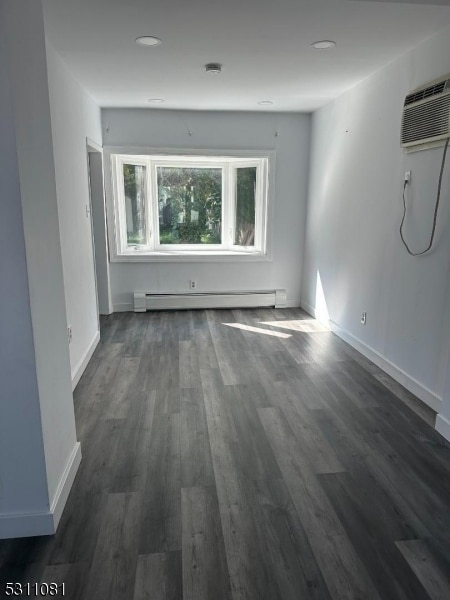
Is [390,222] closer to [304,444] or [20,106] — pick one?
[304,444]

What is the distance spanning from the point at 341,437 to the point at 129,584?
1.47 metres

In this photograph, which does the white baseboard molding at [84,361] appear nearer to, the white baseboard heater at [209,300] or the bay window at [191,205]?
the white baseboard heater at [209,300]

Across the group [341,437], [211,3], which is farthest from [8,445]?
[211,3]

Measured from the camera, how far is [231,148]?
4.99 metres

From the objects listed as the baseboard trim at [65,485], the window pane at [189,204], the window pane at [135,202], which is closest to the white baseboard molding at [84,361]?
the baseboard trim at [65,485]

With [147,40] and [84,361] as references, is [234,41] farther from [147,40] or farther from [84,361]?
[84,361]

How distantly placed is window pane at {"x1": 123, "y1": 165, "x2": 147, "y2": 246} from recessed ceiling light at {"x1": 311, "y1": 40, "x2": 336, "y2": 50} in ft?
9.80

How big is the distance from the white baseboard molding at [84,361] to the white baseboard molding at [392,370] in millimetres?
2534

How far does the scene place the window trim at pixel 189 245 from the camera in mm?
4906

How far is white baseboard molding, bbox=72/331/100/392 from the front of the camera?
317 cm

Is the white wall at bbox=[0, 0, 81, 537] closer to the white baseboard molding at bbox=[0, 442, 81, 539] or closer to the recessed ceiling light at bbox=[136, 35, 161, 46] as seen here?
the white baseboard molding at bbox=[0, 442, 81, 539]

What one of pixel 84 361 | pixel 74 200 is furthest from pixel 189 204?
pixel 84 361

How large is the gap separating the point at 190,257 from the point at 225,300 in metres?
0.73

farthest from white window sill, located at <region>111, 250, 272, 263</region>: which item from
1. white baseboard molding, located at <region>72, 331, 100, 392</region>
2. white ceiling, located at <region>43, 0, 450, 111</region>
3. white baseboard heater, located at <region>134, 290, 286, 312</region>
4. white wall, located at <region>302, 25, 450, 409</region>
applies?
white ceiling, located at <region>43, 0, 450, 111</region>
